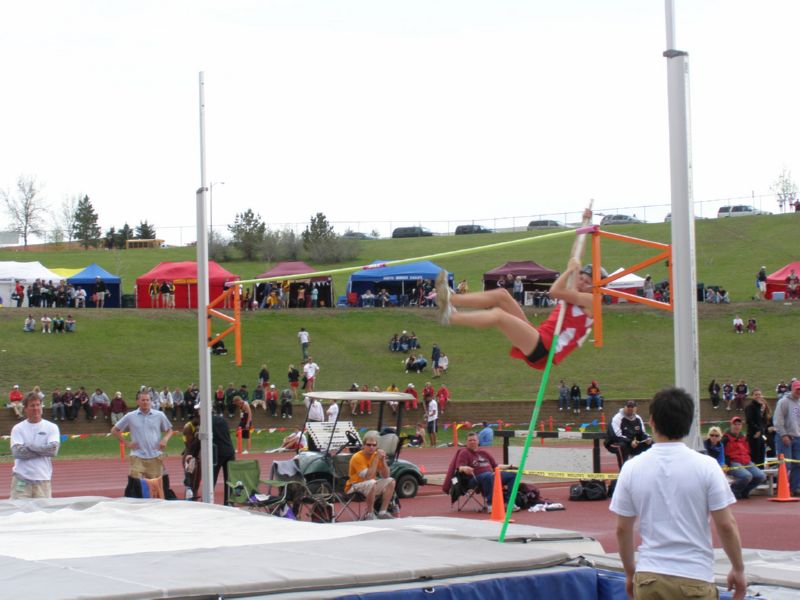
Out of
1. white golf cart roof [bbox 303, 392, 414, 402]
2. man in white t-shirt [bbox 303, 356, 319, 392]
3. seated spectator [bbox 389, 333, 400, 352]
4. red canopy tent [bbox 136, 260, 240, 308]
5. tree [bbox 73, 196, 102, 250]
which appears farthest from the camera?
tree [bbox 73, 196, 102, 250]

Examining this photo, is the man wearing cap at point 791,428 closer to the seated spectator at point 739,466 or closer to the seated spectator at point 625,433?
the seated spectator at point 739,466

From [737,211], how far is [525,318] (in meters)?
78.2

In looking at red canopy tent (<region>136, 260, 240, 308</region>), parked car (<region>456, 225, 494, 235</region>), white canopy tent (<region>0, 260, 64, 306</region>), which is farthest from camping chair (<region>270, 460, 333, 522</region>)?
parked car (<region>456, 225, 494, 235</region>)

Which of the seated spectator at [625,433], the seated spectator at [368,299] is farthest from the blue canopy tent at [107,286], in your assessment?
the seated spectator at [625,433]

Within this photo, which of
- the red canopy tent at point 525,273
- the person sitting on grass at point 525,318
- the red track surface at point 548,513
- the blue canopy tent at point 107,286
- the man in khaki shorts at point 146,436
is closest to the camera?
the person sitting on grass at point 525,318

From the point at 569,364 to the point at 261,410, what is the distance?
48.3 ft

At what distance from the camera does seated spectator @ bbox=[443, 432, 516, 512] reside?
14086 millimetres

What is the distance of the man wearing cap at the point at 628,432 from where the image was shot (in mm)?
14750

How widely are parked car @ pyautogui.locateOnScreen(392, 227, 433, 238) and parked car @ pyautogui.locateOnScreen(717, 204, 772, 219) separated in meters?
23.6

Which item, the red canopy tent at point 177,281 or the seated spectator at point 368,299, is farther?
the seated spectator at point 368,299

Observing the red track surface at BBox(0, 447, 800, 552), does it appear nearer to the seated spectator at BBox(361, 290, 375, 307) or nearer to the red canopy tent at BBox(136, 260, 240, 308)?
the red canopy tent at BBox(136, 260, 240, 308)

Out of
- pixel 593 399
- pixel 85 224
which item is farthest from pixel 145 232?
pixel 593 399

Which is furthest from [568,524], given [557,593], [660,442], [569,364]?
[569,364]

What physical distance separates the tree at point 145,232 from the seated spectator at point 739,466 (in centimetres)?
8149
